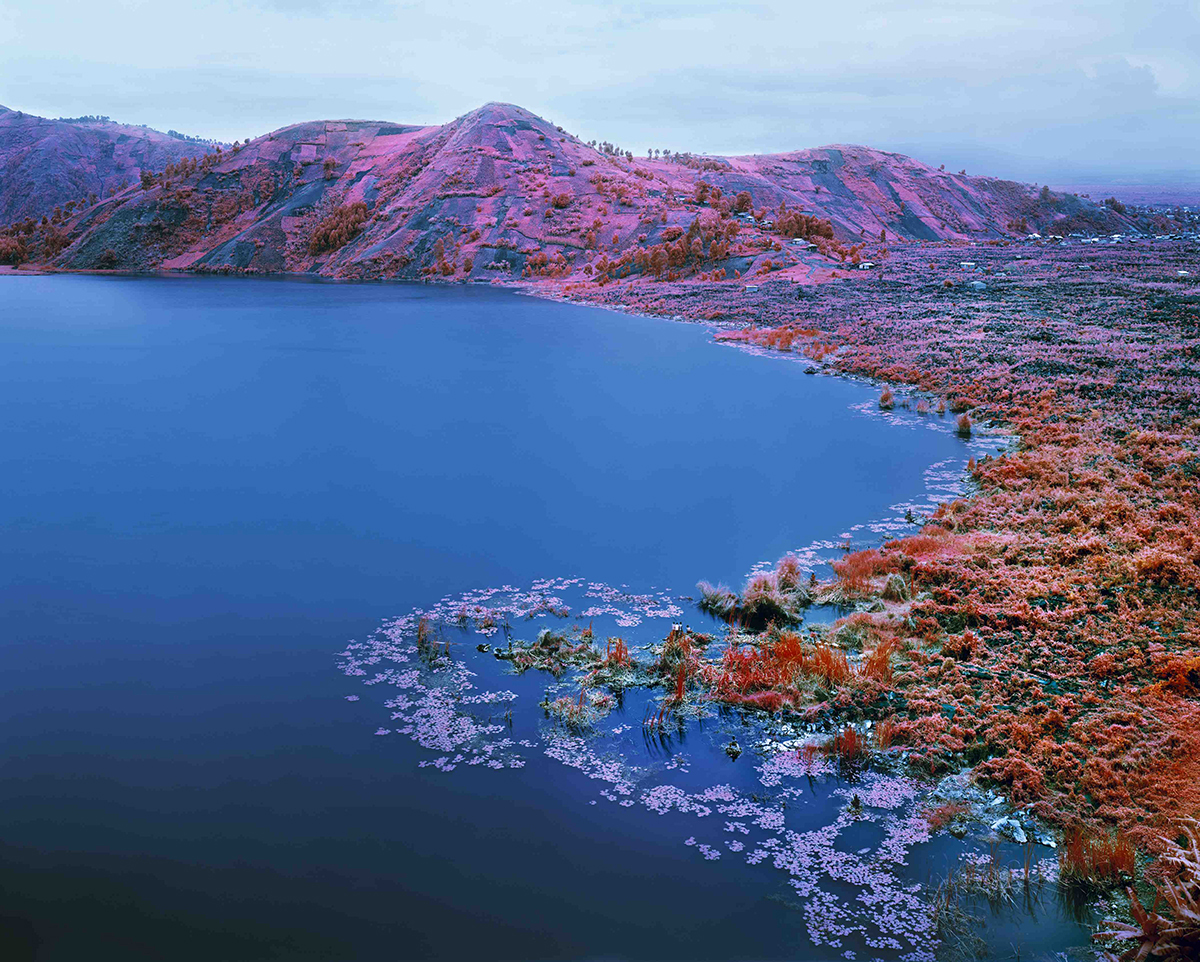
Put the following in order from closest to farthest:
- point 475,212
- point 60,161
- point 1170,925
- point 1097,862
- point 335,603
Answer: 1. point 1170,925
2. point 1097,862
3. point 335,603
4. point 475,212
5. point 60,161

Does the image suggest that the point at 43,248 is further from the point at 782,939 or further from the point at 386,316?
the point at 782,939

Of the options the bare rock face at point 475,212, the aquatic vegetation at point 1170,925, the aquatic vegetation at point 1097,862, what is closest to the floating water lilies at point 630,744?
the aquatic vegetation at point 1097,862

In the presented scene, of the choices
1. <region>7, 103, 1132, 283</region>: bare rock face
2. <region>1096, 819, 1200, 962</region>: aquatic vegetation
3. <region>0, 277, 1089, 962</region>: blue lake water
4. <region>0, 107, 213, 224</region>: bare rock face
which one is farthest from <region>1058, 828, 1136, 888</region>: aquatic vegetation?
<region>0, 107, 213, 224</region>: bare rock face

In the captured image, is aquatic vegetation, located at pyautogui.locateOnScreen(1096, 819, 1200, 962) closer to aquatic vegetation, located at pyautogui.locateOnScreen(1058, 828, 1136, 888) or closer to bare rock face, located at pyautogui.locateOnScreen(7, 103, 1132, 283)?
aquatic vegetation, located at pyautogui.locateOnScreen(1058, 828, 1136, 888)

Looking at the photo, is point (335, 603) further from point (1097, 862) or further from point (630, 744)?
point (1097, 862)

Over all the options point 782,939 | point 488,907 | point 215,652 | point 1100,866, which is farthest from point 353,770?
point 1100,866

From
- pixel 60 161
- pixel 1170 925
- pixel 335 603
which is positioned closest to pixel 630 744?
pixel 1170 925
